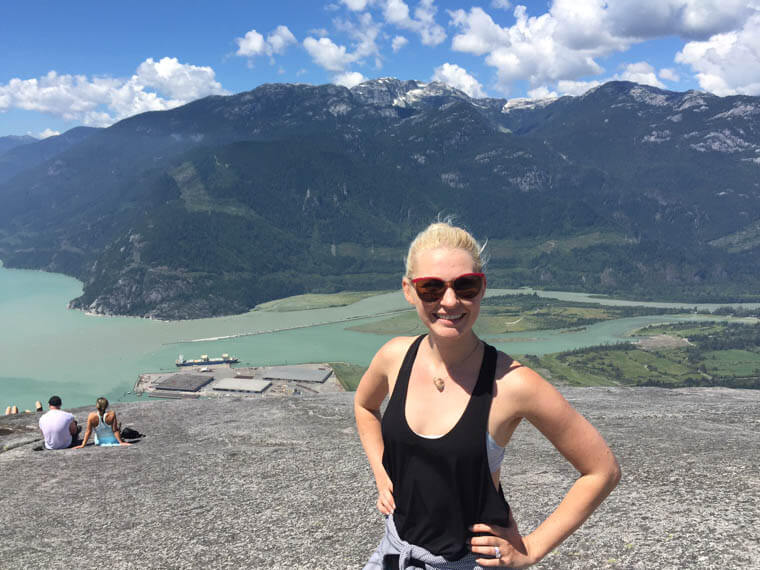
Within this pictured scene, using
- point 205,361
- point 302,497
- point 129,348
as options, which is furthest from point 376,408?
point 129,348

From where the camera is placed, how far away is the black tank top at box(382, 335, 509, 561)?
13.0ft

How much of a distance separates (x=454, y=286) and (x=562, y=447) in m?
1.37

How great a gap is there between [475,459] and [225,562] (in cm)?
617

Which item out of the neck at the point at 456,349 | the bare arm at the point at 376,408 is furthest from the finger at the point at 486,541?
the neck at the point at 456,349

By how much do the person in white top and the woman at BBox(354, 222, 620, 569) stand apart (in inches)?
515

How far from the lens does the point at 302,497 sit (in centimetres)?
1071

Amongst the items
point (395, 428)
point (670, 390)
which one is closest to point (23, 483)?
point (395, 428)

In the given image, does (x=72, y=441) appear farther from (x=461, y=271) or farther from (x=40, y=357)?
(x=40, y=357)

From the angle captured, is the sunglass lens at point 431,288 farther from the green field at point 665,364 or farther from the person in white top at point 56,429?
the green field at point 665,364

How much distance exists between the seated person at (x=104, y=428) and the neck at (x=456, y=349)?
1322 centimetres

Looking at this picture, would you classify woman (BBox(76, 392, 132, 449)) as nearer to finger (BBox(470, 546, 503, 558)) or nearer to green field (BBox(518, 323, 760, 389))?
finger (BBox(470, 546, 503, 558))

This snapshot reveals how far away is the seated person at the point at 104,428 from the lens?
14.7 m

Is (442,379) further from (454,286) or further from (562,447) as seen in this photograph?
(562,447)

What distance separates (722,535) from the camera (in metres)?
7.93
